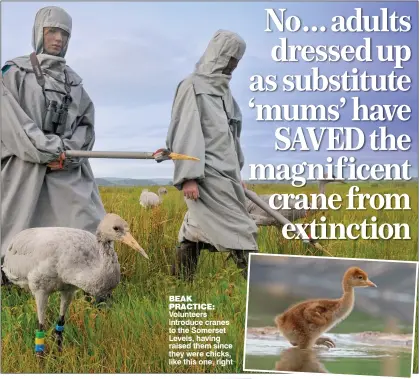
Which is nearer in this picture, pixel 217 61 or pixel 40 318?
pixel 40 318

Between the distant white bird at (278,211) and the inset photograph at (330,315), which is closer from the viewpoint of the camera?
the inset photograph at (330,315)

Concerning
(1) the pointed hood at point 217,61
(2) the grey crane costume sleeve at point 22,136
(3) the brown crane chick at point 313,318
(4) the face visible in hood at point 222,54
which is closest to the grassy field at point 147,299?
(3) the brown crane chick at point 313,318

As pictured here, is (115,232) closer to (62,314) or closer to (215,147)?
(62,314)

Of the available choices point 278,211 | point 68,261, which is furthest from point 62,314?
point 278,211

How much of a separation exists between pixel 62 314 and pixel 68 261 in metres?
0.44

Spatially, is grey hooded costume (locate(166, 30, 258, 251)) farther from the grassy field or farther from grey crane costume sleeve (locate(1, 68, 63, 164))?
grey crane costume sleeve (locate(1, 68, 63, 164))

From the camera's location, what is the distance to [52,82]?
5008mm

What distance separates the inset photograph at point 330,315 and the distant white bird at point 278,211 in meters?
0.31

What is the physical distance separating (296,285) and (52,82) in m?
1.97

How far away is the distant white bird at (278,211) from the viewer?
5007 millimetres

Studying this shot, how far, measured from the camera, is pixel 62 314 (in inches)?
180

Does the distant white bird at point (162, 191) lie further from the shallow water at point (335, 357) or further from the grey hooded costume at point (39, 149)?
the shallow water at point (335, 357)

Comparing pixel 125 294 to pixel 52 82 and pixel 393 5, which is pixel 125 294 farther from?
pixel 393 5

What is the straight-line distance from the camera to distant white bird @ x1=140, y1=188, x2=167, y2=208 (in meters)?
5.15
